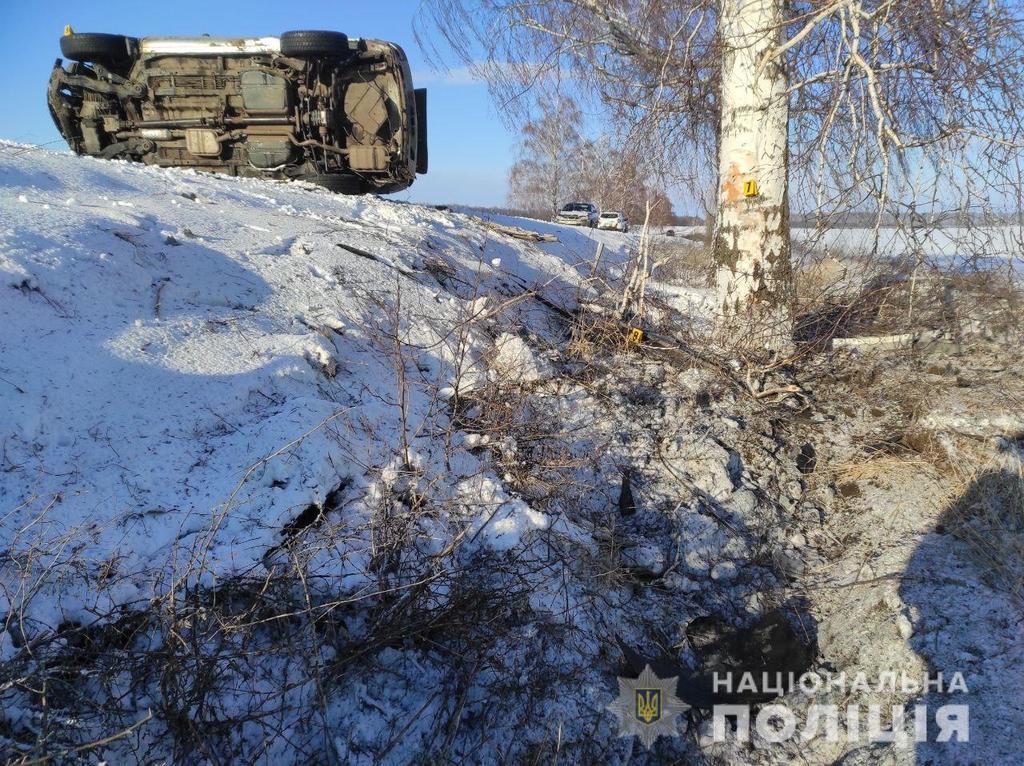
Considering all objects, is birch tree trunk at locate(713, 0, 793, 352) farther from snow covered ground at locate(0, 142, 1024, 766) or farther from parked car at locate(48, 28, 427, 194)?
parked car at locate(48, 28, 427, 194)

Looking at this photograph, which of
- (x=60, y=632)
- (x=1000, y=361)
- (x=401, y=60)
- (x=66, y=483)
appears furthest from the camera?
(x=401, y=60)

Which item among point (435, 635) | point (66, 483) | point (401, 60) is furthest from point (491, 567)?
point (401, 60)

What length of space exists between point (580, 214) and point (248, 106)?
1584cm

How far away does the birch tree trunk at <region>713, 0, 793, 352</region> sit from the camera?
15.5ft

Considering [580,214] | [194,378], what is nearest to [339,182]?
[194,378]

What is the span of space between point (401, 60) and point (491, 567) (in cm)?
727

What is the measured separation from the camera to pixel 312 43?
25.3 feet

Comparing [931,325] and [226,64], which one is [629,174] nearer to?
[931,325]

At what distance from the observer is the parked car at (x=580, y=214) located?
69.0 ft

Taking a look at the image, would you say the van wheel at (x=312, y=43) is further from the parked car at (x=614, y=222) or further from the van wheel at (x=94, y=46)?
the parked car at (x=614, y=222)

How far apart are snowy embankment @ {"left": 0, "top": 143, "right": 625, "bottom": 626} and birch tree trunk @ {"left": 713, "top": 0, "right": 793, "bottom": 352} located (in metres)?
1.65

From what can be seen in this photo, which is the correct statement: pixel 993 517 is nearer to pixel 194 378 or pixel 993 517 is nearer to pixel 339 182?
pixel 194 378

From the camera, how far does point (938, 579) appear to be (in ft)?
9.65

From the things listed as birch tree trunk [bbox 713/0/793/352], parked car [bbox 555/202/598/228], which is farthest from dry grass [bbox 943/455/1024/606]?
parked car [bbox 555/202/598/228]
